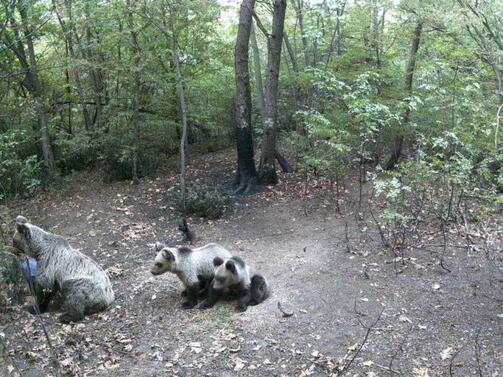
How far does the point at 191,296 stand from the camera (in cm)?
736

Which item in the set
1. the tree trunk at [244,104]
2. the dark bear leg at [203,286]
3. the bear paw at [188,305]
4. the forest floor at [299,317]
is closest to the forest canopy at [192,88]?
the tree trunk at [244,104]

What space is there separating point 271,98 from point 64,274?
23.0ft

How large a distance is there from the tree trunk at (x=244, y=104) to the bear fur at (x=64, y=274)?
5.49m

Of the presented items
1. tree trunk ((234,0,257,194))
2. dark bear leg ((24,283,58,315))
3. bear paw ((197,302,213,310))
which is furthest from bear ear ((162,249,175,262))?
tree trunk ((234,0,257,194))

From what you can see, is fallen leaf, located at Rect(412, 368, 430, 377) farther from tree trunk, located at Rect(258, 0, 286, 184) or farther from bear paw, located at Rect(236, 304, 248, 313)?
tree trunk, located at Rect(258, 0, 286, 184)

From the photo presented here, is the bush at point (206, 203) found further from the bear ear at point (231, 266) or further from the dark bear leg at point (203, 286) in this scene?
the bear ear at point (231, 266)

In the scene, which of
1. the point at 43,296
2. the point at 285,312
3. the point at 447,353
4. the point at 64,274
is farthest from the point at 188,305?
the point at 447,353

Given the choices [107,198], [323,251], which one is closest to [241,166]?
[107,198]

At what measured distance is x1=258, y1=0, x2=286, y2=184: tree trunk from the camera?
1212cm

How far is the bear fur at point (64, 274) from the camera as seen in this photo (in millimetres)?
7086

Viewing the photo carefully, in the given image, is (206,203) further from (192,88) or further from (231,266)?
(231,266)

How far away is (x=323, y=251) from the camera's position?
884cm

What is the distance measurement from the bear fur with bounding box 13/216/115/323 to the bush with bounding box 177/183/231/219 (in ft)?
13.1

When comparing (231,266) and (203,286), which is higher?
(231,266)
